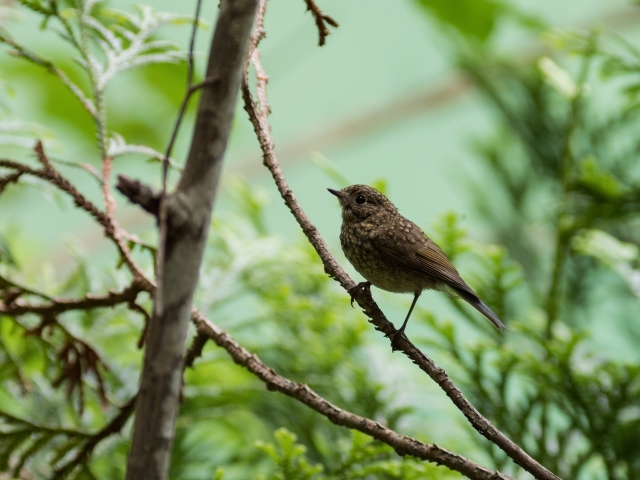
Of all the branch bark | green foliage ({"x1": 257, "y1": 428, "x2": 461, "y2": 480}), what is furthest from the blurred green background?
the branch bark

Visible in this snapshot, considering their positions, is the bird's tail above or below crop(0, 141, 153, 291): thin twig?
above

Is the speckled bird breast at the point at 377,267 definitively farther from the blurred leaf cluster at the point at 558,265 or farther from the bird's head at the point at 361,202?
the blurred leaf cluster at the point at 558,265

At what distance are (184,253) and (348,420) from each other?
54 centimetres

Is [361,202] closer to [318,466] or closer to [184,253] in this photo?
[318,466]

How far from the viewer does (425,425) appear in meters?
2.78

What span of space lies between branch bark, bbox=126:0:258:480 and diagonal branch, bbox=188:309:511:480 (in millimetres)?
433

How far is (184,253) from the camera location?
2.57 feet

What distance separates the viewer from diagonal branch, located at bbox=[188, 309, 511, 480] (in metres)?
1.10

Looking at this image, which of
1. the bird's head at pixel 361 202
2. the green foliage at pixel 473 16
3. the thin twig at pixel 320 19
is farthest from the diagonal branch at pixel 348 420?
the green foliage at pixel 473 16

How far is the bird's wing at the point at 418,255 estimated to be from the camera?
6.54 ft

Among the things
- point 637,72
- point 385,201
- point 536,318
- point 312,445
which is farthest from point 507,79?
point 312,445

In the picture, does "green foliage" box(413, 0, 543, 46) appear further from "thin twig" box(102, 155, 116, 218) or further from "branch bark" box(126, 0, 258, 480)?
"branch bark" box(126, 0, 258, 480)

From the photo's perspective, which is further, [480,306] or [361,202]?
[361,202]

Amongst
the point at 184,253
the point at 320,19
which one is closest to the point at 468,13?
Answer: the point at 320,19
